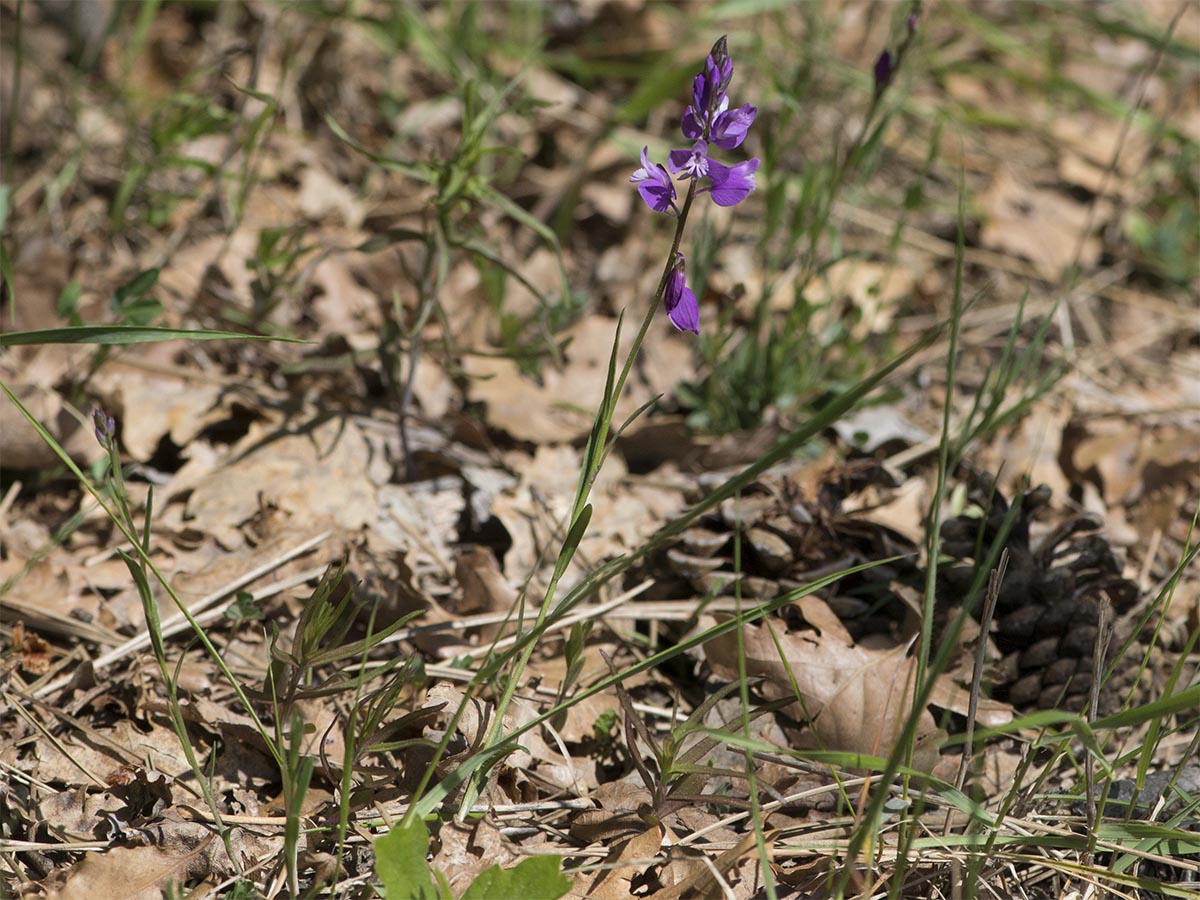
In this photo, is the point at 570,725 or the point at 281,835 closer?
the point at 281,835

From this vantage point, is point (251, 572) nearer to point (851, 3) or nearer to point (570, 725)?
point (570, 725)

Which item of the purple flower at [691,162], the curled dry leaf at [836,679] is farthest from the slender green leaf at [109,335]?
the curled dry leaf at [836,679]

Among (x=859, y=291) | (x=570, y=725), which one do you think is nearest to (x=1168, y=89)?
(x=859, y=291)

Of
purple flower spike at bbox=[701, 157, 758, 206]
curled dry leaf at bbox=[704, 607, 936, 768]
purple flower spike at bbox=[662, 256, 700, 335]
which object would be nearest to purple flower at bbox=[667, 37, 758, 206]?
purple flower spike at bbox=[701, 157, 758, 206]

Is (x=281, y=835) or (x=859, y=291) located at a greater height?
(x=859, y=291)

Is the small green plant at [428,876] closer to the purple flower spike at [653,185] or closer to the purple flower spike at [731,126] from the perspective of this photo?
the purple flower spike at [653,185]

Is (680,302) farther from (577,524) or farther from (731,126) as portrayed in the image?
(577,524)
